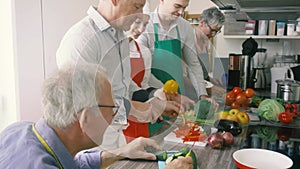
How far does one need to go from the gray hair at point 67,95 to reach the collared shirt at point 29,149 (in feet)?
0.11

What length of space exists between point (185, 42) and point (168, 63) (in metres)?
0.27

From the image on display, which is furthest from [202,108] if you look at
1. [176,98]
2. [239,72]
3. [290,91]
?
[239,72]

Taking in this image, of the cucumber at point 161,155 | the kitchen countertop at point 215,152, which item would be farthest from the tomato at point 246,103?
the cucumber at point 161,155

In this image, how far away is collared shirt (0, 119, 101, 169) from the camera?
579 mm

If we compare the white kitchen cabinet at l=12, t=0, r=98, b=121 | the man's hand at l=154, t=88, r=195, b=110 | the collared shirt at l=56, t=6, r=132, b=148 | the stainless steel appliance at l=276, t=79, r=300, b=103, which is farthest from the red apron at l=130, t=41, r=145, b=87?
the stainless steel appliance at l=276, t=79, r=300, b=103

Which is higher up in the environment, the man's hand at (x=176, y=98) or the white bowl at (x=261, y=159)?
the man's hand at (x=176, y=98)

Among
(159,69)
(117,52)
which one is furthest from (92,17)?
(159,69)

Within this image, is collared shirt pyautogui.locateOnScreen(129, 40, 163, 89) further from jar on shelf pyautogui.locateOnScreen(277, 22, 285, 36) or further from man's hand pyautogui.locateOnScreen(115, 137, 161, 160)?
jar on shelf pyautogui.locateOnScreen(277, 22, 285, 36)

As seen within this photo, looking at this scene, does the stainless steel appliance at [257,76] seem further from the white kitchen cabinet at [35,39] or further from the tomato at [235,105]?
the white kitchen cabinet at [35,39]

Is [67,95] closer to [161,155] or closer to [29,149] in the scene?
[29,149]

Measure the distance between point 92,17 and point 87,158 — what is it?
0.49 meters

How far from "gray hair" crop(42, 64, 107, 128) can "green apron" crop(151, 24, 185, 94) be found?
0.32 metres

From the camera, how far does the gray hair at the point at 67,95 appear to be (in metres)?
0.64

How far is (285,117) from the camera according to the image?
155 cm
